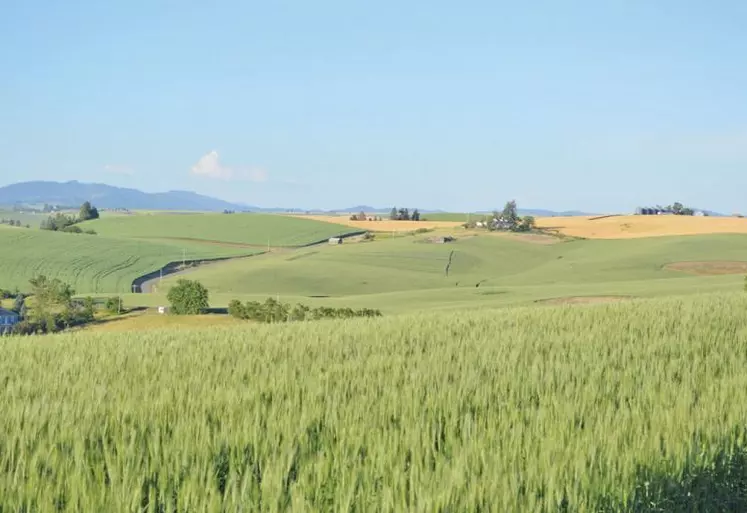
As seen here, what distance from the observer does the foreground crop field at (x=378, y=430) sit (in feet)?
11.7

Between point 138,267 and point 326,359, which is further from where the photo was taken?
point 138,267

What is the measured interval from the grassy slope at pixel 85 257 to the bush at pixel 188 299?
75.6 ft

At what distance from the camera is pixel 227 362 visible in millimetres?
8508

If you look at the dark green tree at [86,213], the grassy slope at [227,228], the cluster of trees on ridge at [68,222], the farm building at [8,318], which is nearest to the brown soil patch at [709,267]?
the farm building at [8,318]

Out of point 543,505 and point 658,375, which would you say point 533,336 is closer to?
point 658,375

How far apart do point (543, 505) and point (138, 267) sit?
8488 cm

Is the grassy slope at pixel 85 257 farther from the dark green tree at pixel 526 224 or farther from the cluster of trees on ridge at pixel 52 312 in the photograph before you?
the dark green tree at pixel 526 224

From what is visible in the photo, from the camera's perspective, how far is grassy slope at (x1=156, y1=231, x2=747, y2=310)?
59.6 metres

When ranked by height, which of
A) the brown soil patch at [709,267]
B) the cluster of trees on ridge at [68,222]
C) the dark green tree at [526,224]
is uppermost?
the dark green tree at [526,224]

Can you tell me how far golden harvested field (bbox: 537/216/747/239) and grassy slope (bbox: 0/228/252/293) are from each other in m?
42.0

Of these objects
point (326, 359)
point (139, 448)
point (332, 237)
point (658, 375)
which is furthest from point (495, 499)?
point (332, 237)

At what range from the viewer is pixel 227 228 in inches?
4909

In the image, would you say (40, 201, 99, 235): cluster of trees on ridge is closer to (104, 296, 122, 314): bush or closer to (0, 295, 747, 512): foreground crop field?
(104, 296, 122, 314): bush

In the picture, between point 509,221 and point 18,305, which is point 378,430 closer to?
point 18,305
